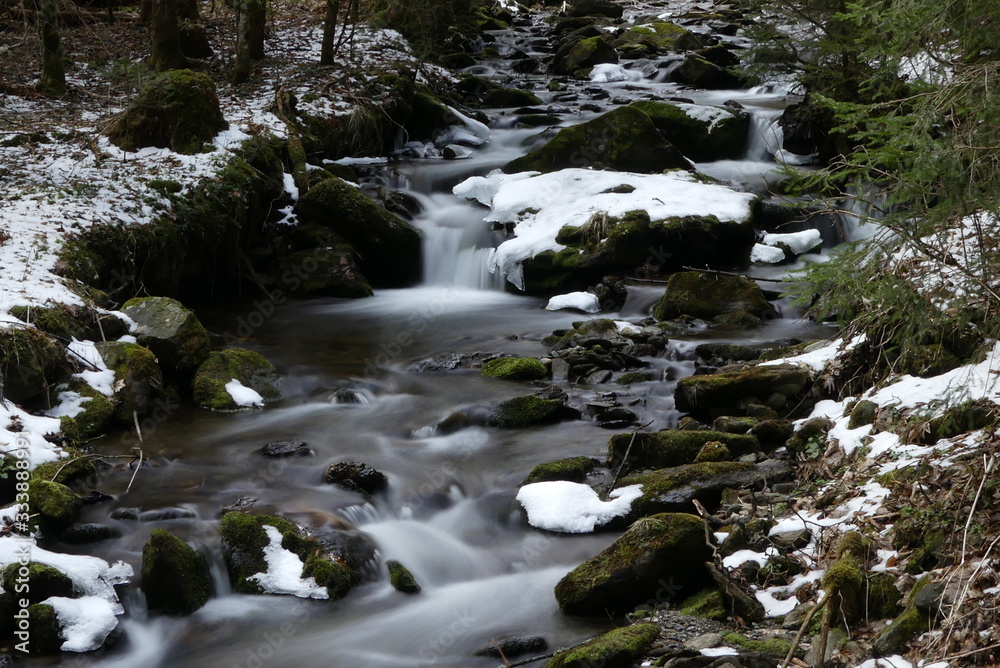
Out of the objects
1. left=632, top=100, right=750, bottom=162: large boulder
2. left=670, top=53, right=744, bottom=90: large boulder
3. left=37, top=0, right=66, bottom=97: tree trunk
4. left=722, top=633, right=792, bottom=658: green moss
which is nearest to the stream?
left=722, top=633, right=792, bottom=658: green moss

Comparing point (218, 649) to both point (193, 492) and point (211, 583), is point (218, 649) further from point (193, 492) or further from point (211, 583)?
point (193, 492)

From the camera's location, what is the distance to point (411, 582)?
19.4 ft

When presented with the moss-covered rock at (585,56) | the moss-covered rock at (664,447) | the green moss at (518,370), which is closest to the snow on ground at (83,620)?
the moss-covered rock at (664,447)

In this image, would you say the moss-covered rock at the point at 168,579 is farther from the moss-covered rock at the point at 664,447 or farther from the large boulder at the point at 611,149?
the large boulder at the point at 611,149

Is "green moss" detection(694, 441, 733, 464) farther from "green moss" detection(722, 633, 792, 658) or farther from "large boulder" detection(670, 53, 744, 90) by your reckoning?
"large boulder" detection(670, 53, 744, 90)

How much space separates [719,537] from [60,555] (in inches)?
168

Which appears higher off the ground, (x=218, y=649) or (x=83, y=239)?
(x=83, y=239)

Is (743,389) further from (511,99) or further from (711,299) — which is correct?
(511,99)

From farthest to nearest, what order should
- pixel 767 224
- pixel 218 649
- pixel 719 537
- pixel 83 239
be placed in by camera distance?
pixel 767 224
pixel 83 239
pixel 719 537
pixel 218 649

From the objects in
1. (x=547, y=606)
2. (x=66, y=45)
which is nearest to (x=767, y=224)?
(x=547, y=606)

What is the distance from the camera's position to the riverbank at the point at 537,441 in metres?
4.86

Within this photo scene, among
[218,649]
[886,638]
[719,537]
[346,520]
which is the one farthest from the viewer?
[346,520]

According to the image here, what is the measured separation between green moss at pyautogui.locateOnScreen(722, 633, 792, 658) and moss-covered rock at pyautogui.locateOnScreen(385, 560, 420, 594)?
2264 mm

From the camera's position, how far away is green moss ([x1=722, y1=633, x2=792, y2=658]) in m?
4.20
